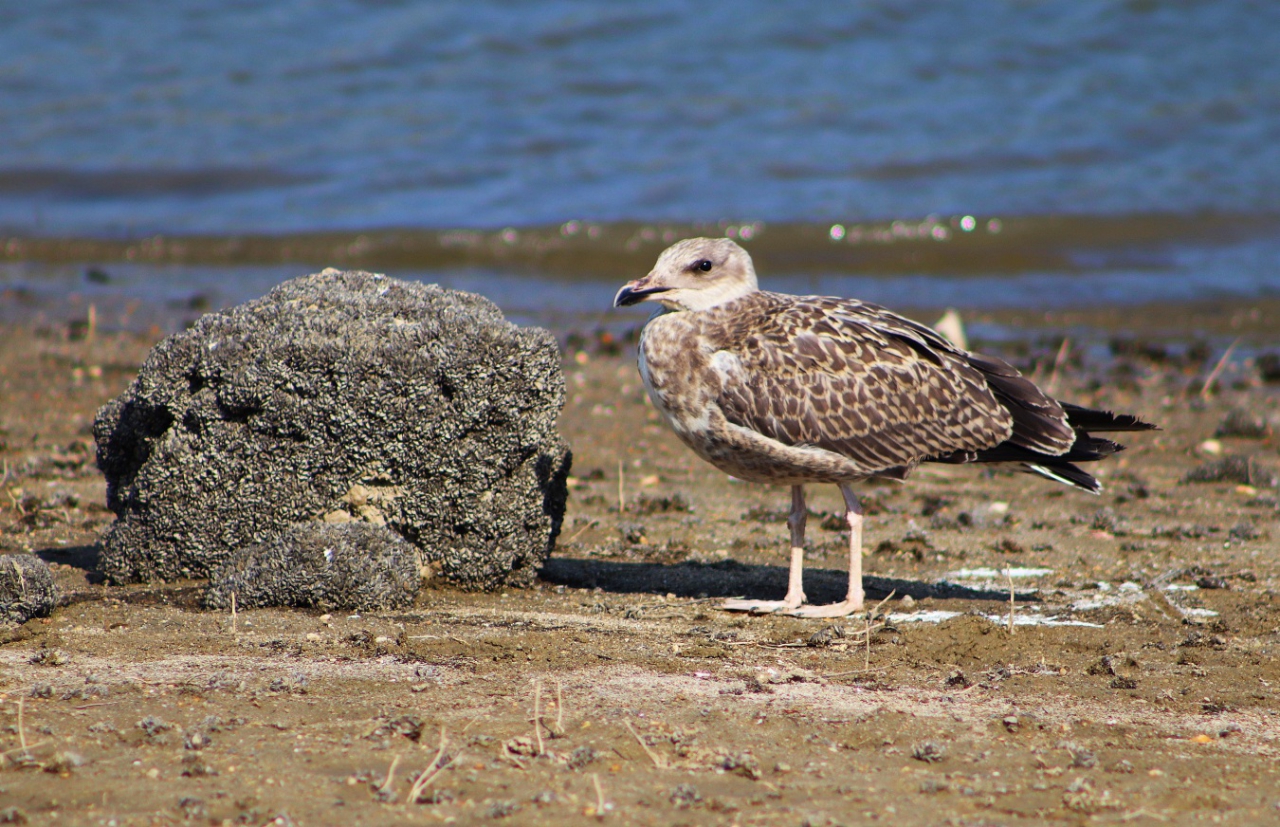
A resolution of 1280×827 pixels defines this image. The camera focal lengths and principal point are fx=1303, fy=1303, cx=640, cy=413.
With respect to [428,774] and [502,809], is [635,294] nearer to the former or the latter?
[428,774]

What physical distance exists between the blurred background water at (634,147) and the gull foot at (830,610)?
8.23 metres

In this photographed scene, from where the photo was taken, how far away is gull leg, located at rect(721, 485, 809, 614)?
575 centimetres

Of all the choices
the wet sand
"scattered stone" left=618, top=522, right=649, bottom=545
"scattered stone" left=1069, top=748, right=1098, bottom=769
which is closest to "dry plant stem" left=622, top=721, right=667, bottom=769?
the wet sand

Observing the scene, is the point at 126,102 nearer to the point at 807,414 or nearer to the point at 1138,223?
the point at 1138,223

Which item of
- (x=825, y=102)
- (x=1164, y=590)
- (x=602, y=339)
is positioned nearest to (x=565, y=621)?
(x=1164, y=590)

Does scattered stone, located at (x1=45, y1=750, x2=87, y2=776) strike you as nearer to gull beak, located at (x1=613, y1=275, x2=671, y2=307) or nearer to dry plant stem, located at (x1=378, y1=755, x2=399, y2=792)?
dry plant stem, located at (x1=378, y1=755, x2=399, y2=792)

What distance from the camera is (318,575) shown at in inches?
209

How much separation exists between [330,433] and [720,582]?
6.59ft

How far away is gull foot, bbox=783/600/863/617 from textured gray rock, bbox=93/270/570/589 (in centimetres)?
129

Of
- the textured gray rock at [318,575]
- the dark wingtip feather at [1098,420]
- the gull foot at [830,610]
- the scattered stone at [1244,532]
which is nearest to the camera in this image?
the textured gray rock at [318,575]

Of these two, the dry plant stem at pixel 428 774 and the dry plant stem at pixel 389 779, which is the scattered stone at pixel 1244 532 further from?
the dry plant stem at pixel 389 779

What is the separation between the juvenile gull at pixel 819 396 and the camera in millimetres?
5793

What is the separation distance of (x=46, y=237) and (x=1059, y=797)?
15.7 meters

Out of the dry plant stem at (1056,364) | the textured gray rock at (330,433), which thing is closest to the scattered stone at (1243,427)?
the dry plant stem at (1056,364)
